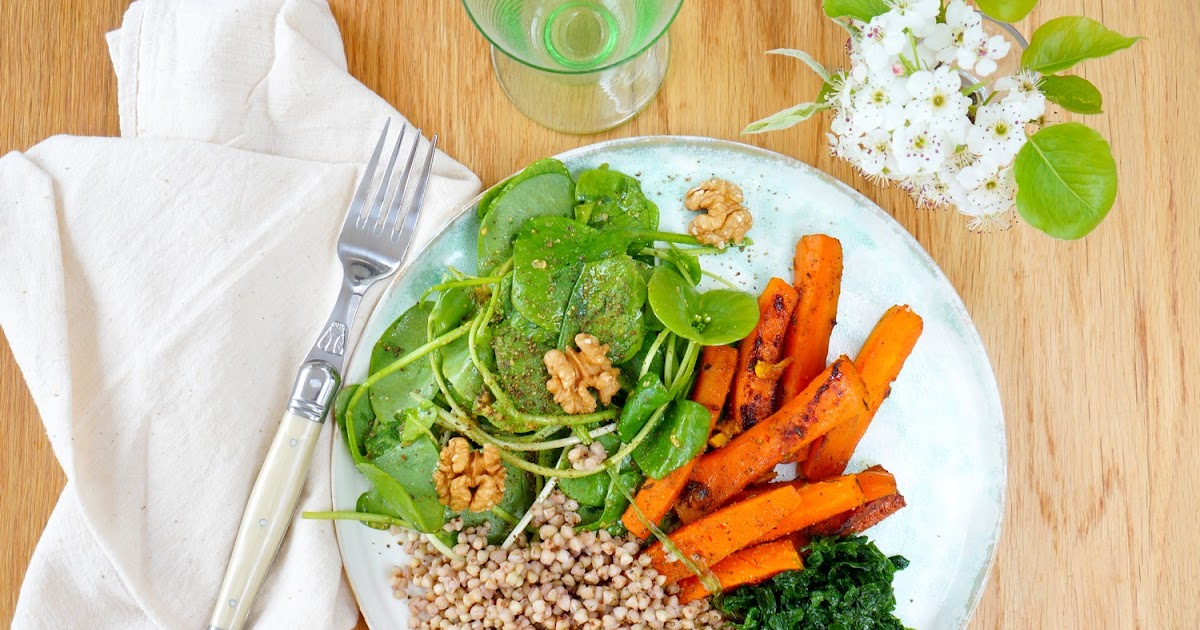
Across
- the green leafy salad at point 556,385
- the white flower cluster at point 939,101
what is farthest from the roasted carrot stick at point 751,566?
the white flower cluster at point 939,101

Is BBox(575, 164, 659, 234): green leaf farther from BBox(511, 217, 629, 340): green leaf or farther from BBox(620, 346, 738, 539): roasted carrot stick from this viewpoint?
BBox(620, 346, 738, 539): roasted carrot stick

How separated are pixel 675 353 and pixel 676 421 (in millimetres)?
164

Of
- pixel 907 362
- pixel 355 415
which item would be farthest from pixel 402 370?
pixel 907 362

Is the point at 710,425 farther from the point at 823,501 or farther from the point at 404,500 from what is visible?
the point at 404,500

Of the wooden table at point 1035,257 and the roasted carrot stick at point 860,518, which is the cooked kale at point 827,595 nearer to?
the roasted carrot stick at point 860,518

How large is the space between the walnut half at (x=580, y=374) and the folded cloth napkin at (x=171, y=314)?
428mm

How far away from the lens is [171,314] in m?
1.76

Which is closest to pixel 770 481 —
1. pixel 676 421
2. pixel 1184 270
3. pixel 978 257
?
pixel 676 421

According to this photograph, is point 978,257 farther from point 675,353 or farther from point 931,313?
point 675,353

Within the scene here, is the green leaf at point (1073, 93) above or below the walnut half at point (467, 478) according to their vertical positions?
above

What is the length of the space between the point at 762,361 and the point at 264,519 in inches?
41.8

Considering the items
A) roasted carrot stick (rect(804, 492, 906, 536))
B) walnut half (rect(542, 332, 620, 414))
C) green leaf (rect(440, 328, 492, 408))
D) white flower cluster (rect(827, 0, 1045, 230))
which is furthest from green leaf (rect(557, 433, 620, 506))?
white flower cluster (rect(827, 0, 1045, 230))

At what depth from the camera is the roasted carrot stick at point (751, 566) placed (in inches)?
66.6

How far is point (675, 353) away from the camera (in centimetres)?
178
